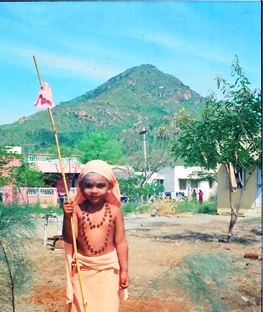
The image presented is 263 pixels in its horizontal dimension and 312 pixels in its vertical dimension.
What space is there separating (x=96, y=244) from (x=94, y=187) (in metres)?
0.29

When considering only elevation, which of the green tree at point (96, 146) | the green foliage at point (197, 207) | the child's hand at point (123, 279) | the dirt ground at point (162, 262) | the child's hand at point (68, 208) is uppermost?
the green tree at point (96, 146)

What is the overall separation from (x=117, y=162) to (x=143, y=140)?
2354mm

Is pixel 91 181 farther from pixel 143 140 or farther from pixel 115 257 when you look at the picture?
pixel 143 140

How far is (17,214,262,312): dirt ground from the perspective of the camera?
4.55m

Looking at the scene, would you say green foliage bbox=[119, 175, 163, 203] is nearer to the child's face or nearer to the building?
the building

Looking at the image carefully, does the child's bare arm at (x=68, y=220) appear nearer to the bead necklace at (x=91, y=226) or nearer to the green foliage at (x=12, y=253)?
the bead necklace at (x=91, y=226)

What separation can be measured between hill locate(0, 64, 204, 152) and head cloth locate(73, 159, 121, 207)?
11.3 feet

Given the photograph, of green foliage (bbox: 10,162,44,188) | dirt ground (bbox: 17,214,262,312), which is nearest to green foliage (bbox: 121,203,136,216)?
dirt ground (bbox: 17,214,262,312)

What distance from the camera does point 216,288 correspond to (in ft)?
13.7

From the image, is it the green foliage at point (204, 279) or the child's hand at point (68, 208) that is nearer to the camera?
the child's hand at point (68, 208)

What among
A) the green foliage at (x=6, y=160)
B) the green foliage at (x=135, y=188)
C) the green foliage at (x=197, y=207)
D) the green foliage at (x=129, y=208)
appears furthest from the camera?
the green foliage at (x=197, y=207)

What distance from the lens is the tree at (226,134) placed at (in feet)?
24.7

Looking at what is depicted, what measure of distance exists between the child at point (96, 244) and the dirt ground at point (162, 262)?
1005 millimetres

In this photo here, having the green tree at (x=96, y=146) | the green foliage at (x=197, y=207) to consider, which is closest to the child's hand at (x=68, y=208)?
the green tree at (x=96, y=146)
